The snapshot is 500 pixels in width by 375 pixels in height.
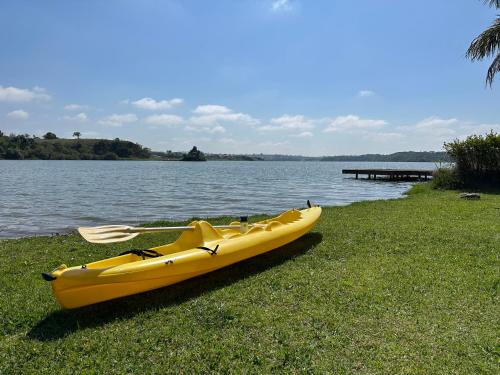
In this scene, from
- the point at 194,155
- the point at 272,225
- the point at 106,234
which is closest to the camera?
the point at 106,234

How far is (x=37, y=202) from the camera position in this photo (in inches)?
824

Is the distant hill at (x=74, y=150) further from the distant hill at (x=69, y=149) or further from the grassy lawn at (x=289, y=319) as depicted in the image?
the grassy lawn at (x=289, y=319)

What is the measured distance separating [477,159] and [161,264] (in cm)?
2204

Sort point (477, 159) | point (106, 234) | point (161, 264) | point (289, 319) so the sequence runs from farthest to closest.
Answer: point (477, 159) < point (106, 234) < point (161, 264) < point (289, 319)

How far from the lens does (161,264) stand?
5492 mm

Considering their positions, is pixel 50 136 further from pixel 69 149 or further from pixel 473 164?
pixel 473 164

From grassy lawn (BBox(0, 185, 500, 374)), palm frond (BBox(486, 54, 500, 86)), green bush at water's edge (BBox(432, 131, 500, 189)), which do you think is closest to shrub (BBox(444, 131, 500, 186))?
green bush at water's edge (BBox(432, 131, 500, 189))

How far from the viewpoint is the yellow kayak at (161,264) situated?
4.89 metres

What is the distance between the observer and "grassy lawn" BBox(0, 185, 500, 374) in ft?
12.5

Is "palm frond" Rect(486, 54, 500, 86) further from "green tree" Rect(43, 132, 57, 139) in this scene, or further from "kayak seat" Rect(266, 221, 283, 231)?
"green tree" Rect(43, 132, 57, 139)

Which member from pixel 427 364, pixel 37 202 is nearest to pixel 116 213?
pixel 37 202

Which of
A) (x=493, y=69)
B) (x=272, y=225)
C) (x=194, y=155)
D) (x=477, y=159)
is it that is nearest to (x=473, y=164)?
(x=477, y=159)

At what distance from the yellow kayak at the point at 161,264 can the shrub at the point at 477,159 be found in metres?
18.3

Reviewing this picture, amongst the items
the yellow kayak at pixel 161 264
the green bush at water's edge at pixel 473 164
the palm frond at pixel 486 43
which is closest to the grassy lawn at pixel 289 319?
the yellow kayak at pixel 161 264
